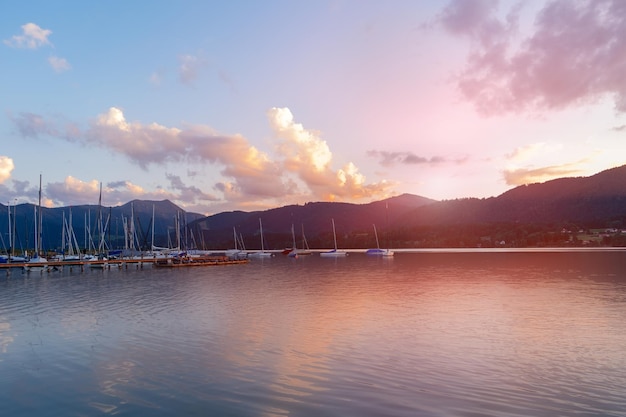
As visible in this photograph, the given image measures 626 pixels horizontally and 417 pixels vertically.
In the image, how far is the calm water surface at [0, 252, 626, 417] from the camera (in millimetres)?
14031

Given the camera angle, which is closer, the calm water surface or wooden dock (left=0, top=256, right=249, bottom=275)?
the calm water surface

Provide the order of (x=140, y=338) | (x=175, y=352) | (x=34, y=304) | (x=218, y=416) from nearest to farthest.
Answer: (x=218, y=416) < (x=175, y=352) < (x=140, y=338) < (x=34, y=304)

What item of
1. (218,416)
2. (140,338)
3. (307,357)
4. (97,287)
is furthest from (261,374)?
(97,287)

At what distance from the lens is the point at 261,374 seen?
17344 mm

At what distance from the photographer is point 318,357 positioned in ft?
65.5

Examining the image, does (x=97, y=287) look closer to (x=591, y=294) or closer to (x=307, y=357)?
(x=307, y=357)

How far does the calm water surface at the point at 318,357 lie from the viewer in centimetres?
1403

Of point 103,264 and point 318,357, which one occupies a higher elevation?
point 103,264

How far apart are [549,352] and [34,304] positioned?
1644 inches

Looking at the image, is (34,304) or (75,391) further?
(34,304)

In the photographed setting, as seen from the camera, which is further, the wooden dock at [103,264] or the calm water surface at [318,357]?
the wooden dock at [103,264]

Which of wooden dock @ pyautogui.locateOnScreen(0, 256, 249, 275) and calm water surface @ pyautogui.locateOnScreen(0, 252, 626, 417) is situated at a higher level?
wooden dock @ pyautogui.locateOnScreen(0, 256, 249, 275)

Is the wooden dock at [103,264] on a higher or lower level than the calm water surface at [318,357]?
higher

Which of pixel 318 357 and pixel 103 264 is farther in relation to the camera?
pixel 103 264
